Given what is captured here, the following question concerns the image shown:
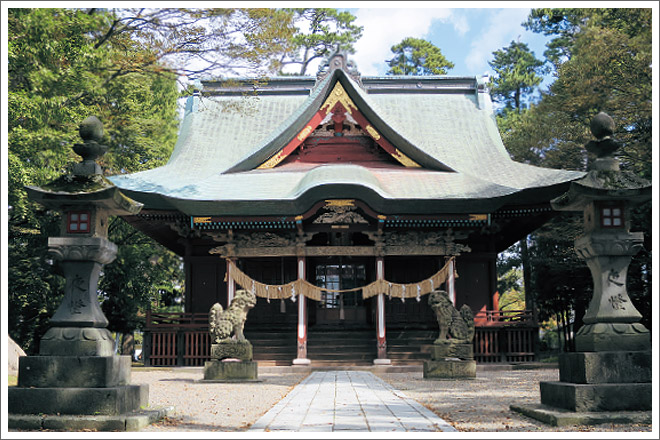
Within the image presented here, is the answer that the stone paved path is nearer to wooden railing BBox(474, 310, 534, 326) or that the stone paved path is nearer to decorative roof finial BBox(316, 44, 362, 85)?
wooden railing BBox(474, 310, 534, 326)

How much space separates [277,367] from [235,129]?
10141 millimetres

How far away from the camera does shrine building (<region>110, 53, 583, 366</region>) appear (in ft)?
54.2

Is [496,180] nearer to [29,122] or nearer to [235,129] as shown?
[235,129]

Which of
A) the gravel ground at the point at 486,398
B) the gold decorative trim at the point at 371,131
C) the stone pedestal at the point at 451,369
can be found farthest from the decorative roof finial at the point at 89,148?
the gold decorative trim at the point at 371,131

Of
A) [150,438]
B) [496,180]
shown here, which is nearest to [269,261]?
[496,180]

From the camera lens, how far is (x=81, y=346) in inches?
273

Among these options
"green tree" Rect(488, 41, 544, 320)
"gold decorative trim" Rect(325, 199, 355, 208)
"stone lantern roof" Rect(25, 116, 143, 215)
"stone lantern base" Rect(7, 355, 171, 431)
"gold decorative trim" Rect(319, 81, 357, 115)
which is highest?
"green tree" Rect(488, 41, 544, 320)

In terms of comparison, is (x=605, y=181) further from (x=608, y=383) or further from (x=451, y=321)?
(x=451, y=321)

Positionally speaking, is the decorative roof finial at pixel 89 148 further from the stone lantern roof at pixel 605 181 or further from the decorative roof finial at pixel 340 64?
the decorative roof finial at pixel 340 64

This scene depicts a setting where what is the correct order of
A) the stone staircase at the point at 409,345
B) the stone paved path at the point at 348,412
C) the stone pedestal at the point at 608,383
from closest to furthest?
the stone paved path at the point at 348,412 → the stone pedestal at the point at 608,383 → the stone staircase at the point at 409,345

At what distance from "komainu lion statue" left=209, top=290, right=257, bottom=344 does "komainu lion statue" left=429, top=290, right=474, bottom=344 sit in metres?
4.16

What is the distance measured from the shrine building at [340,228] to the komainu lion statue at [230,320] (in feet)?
10.1

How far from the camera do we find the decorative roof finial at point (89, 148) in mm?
7543

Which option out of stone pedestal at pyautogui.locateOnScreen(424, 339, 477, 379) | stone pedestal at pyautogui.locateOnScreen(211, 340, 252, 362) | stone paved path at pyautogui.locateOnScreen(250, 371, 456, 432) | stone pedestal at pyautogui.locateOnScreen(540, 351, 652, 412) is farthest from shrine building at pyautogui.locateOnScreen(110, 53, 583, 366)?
stone pedestal at pyautogui.locateOnScreen(540, 351, 652, 412)
